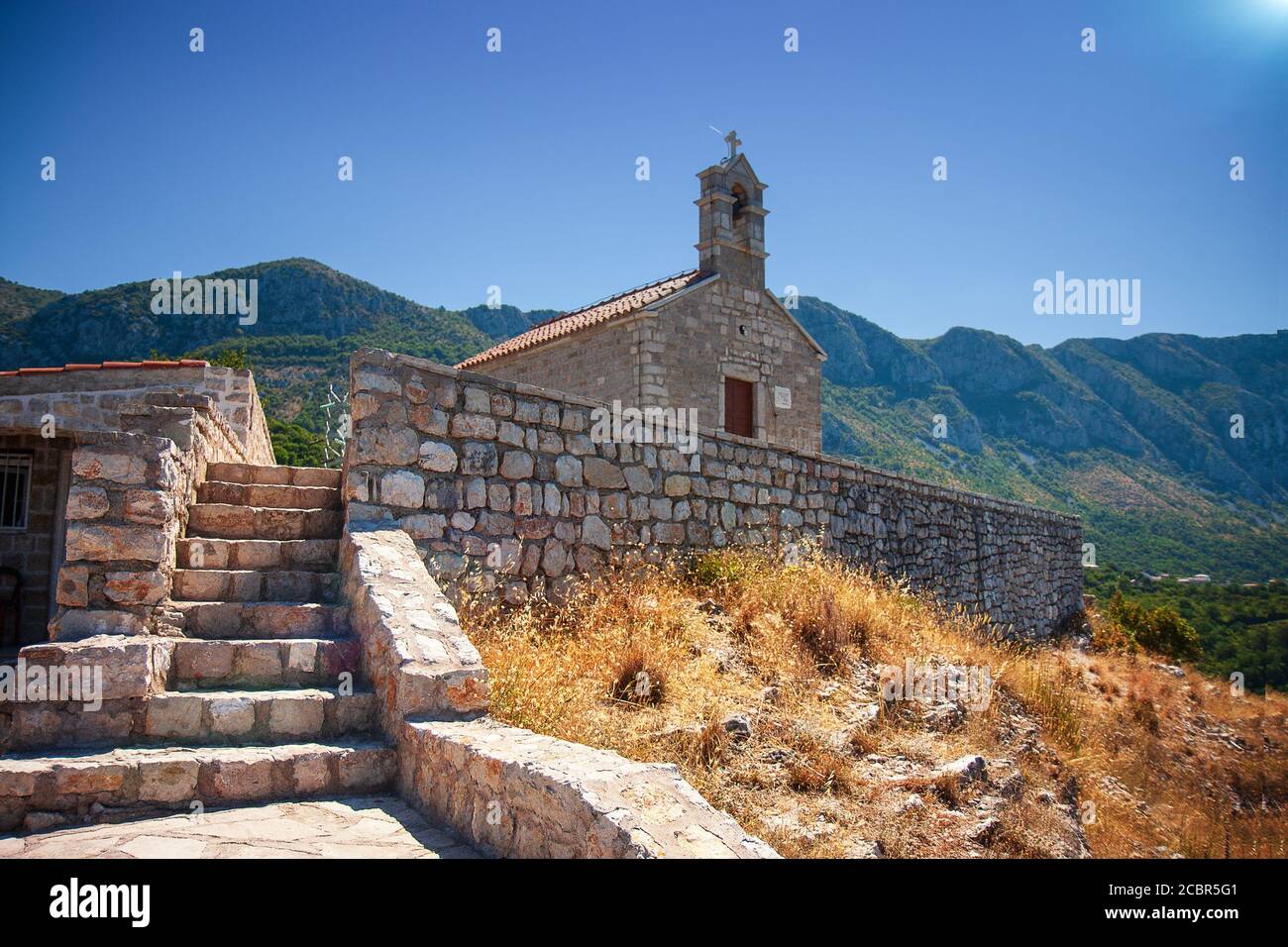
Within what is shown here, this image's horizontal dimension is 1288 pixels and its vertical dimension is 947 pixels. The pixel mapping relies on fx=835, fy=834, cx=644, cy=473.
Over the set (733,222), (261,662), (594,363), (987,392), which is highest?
(987,392)

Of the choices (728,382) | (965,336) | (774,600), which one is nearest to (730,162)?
(728,382)

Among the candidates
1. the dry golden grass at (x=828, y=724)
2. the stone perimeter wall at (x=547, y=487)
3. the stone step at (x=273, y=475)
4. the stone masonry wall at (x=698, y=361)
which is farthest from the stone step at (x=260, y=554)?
the stone masonry wall at (x=698, y=361)

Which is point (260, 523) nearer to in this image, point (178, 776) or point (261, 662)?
point (261, 662)

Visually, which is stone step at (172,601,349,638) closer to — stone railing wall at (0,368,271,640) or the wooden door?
stone railing wall at (0,368,271,640)

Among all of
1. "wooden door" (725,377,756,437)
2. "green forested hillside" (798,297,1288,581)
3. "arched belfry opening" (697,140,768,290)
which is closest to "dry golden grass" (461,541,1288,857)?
"wooden door" (725,377,756,437)

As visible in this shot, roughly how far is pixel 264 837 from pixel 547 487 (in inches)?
159

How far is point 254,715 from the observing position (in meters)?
3.99

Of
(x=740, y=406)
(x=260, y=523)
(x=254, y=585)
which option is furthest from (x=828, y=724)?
(x=740, y=406)

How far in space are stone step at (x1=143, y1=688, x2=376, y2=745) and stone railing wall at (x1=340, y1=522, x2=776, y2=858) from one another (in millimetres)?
184

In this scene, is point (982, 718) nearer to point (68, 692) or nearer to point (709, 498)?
point (709, 498)

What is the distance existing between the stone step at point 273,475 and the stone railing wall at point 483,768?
133 centimetres

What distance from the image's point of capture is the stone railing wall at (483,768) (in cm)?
262

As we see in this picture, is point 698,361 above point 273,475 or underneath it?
above
